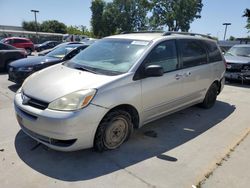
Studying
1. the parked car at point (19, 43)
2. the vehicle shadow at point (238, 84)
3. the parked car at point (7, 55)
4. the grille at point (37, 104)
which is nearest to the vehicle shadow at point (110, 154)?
the grille at point (37, 104)

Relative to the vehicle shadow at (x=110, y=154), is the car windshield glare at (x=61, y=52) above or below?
above

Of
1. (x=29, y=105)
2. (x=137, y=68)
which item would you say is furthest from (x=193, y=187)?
(x=29, y=105)

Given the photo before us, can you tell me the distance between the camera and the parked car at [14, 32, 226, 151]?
3.13 meters

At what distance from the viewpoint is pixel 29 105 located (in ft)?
11.1

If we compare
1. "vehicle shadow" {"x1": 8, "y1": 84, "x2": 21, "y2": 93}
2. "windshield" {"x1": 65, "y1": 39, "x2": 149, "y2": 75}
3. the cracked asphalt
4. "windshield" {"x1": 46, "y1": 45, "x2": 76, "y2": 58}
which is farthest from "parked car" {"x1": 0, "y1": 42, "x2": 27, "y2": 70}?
"windshield" {"x1": 65, "y1": 39, "x2": 149, "y2": 75}

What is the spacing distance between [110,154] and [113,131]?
332mm

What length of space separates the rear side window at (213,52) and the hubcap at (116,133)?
2.85 m

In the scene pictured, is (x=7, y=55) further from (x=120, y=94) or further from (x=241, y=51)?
(x=241, y=51)

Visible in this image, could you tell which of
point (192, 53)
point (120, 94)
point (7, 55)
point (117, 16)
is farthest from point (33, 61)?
point (117, 16)

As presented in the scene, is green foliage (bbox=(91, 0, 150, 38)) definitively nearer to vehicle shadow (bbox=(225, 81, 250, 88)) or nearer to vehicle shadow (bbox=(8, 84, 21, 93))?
vehicle shadow (bbox=(225, 81, 250, 88))

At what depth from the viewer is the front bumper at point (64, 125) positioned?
3042mm

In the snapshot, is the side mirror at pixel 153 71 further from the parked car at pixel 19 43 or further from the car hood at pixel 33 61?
the parked car at pixel 19 43

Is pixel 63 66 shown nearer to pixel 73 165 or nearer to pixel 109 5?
pixel 73 165

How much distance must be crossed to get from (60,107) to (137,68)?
130 cm
